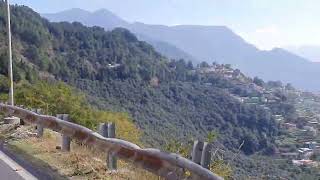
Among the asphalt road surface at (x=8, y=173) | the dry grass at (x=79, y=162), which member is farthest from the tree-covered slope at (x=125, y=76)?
the asphalt road surface at (x=8, y=173)

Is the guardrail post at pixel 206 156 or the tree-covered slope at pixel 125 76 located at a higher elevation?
the guardrail post at pixel 206 156

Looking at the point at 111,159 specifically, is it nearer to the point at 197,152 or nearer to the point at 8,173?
the point at 8,173

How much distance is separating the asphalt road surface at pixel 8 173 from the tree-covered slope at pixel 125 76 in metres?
54.8

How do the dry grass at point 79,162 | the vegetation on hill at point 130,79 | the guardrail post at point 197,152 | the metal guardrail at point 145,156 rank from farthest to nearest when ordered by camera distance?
the vegetation on hill at point 130,79 → the dry grass at point 79,162 → the guardrail post at point 197,152 → the metal guardrail at point 145,156

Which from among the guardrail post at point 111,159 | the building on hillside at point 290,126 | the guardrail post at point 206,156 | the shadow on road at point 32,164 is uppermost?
the guardrail post at point 206,156

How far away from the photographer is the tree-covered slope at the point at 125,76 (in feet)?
255

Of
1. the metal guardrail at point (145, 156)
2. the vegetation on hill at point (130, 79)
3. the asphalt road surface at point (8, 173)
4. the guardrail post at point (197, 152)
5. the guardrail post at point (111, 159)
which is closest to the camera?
the metal guardrail at point (145, 156)

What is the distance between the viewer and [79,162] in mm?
8664

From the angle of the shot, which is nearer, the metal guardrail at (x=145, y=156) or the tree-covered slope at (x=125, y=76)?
the metal guardrail at (x=145, y=156)

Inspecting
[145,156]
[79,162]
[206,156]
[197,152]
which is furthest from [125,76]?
[206,156]

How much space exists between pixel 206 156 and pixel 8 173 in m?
3.91

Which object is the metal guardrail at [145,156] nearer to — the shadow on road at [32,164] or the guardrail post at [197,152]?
the guardrail post at [197,152]

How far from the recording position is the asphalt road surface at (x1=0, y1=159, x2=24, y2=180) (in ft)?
25.8

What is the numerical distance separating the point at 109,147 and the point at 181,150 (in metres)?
1.33
